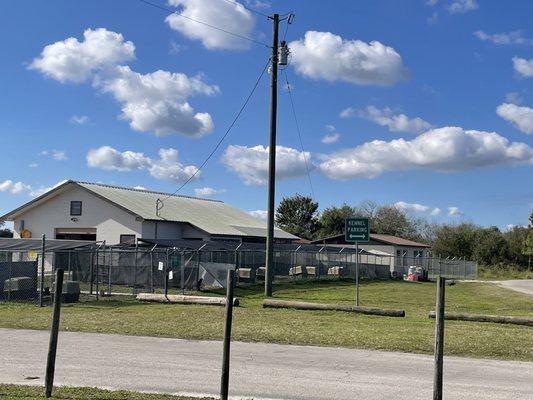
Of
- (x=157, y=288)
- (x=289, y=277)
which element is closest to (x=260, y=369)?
(x=157, y=288)

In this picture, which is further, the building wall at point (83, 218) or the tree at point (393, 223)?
the tree at point (393, 223)

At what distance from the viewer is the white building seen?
133 feet

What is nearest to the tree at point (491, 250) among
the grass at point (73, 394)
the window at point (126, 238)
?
the window at point (126, 238)

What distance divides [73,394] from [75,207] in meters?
36.5

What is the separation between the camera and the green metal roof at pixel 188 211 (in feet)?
138

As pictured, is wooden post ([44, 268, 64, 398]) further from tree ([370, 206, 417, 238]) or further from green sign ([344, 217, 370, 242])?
tree ([370, 206, 417, 238])

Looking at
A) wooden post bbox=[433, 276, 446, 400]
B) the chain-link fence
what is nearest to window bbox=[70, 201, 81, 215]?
the chain-link fence

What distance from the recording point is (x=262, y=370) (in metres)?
9.98

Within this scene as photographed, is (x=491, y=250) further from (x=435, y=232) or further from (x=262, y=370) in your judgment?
(x=262, y=370)

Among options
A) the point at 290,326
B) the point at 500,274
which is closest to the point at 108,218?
the point at 290,326

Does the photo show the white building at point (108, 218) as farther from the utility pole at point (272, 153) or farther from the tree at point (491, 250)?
the tree at point (491, 250)

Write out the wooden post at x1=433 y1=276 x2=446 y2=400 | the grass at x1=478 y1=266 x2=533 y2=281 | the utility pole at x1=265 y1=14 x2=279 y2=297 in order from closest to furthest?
the wooden post at x1=433 y1=276 x2=446 y2=400
the utility pole at x1=265 y1=14 x2=279 y2=297
the grass at x1=478 y1=266 x2=533 y2=281

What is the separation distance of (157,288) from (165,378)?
65.0ft

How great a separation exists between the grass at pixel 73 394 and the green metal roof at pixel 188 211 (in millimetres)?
32098
